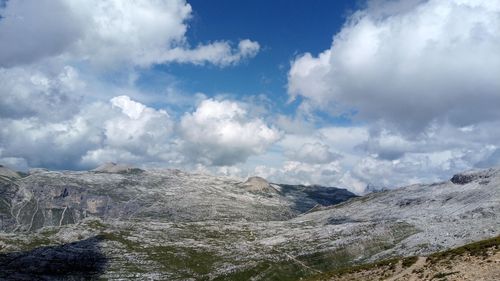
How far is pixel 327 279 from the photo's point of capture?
252ft

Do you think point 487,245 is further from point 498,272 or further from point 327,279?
point 327,279

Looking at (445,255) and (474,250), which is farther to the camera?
(445,255)

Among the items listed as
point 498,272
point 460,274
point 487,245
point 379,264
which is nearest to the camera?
point 498,272

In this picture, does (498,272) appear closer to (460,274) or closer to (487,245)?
(460,274)

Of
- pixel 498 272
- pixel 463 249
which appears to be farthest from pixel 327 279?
pixel 498 272

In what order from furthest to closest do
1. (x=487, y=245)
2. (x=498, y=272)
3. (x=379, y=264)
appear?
(x=379, y=264) < (x=487, y=245) < (x=498, y=272)

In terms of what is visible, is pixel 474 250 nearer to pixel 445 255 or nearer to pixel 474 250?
pixel 474 250

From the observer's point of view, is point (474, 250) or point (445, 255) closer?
point (474, 250)

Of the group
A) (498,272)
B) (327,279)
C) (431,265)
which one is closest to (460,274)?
(498,272)

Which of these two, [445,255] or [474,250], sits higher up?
[474,250]

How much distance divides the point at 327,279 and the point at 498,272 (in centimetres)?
3011

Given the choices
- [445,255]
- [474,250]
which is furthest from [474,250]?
[445,255]

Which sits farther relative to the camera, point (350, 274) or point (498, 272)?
point (350, 274)

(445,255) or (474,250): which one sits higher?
(474,250)
